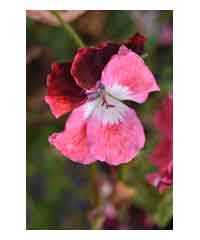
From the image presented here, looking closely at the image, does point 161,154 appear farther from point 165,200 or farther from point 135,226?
point 135,226

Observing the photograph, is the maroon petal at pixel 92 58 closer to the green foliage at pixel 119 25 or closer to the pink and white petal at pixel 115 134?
the pink and white petal at pixel 115 134

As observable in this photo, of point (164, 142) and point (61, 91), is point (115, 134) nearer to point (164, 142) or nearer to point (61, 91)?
point (61, 91)

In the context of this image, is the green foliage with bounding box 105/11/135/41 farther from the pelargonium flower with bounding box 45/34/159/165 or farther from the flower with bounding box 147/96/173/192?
the pelargonium flower with bounding box 45/34/159/165

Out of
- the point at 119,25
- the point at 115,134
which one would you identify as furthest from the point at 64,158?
the point at 115,134

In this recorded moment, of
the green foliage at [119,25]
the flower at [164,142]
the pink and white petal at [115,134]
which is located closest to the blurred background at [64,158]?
the green foliage at [119,25]
